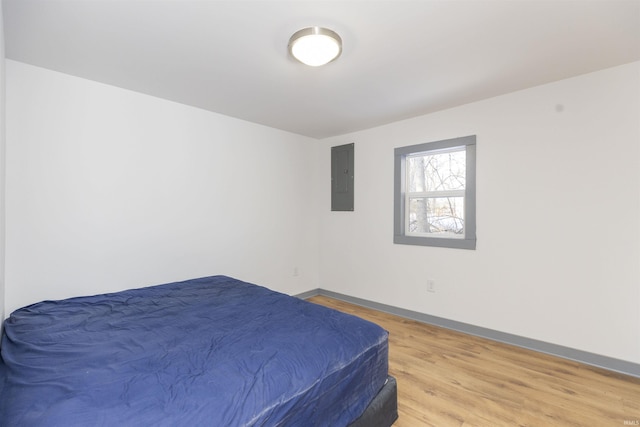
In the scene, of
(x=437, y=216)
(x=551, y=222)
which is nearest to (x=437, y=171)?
(x=437, y=216)

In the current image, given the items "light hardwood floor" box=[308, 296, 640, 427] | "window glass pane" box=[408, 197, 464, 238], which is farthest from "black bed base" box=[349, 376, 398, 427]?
"window glass pane" box=[408, 197, 464, 238]

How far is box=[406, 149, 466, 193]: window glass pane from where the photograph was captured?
311cm

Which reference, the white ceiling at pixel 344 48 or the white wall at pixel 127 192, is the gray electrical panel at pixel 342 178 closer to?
the white wall at pixel 127 192

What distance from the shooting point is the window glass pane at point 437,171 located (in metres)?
3.11

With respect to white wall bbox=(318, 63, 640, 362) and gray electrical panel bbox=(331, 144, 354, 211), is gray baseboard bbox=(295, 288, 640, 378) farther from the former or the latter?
gray electrical panel bbox=(331, 144, 354, 211)

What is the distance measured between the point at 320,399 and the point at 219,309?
3.29 ft

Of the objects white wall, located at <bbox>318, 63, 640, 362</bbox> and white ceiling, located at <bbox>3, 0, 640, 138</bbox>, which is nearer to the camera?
white ceiling, located at <bbox>3, 0, 640, 138</bbox>

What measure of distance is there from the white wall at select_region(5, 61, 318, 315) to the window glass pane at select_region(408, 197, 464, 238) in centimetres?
170

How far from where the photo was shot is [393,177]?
353cm

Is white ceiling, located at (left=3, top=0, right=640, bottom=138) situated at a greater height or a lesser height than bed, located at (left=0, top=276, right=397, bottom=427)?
greater

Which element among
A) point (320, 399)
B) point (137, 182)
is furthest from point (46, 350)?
point (137, 182)

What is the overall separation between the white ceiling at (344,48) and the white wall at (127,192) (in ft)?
0.92

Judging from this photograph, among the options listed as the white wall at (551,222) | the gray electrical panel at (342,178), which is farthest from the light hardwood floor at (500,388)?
the gray electrical panel at (342,178)

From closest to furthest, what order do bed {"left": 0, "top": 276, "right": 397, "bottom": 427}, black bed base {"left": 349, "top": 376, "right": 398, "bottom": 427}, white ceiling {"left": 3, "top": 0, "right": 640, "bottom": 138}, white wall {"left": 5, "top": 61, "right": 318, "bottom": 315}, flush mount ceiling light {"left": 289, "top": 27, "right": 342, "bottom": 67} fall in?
bed {"left": 0, "top": 276, "right": 397, "bottom": 427}, black bed base {"left": 349, "top": 376, "right": 398, "bottom": 427}, white ceiling {"left": 3, "top": 0, "right": 640, "bottom": 138}, flush mount ceiling light {"left": 289, "top": 27, "right": 342, "bottom": 67}, white wall {"left": 5, "top": 61, "right": 318, "bottom": 315}
